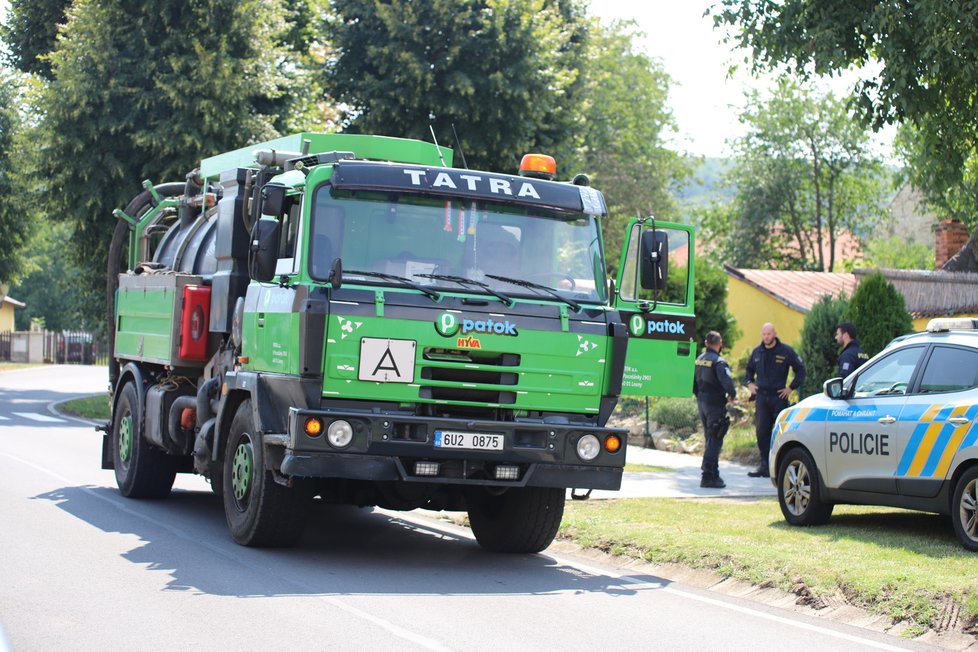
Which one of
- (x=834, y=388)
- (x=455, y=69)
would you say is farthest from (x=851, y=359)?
(x=455, y=69)

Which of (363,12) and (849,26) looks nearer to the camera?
(849,26)

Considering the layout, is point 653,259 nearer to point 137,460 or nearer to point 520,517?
point 520,517

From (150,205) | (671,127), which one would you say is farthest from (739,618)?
(671,127)

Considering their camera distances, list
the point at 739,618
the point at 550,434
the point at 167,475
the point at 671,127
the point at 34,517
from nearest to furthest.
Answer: the point at 739,618 → the point at 550,434 → the point at 34,517 → the point at 167,475 → the point at 671,127

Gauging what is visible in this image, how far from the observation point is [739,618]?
27.6ft

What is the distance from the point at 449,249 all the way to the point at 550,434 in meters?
1.55

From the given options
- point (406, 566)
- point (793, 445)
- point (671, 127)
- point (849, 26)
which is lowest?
point (406, 566)

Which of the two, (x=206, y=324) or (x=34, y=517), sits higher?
(x=206, y=324)

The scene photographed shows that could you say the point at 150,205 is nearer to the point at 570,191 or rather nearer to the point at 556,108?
the point at 570,191

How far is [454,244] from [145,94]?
753 inches

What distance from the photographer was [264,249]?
9.75 m

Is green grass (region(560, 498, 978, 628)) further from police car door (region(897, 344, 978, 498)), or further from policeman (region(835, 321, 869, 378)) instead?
policeman (region(835, 321, 869, 378))

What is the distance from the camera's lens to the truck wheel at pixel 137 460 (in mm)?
13367

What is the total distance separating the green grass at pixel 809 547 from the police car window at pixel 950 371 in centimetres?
125
